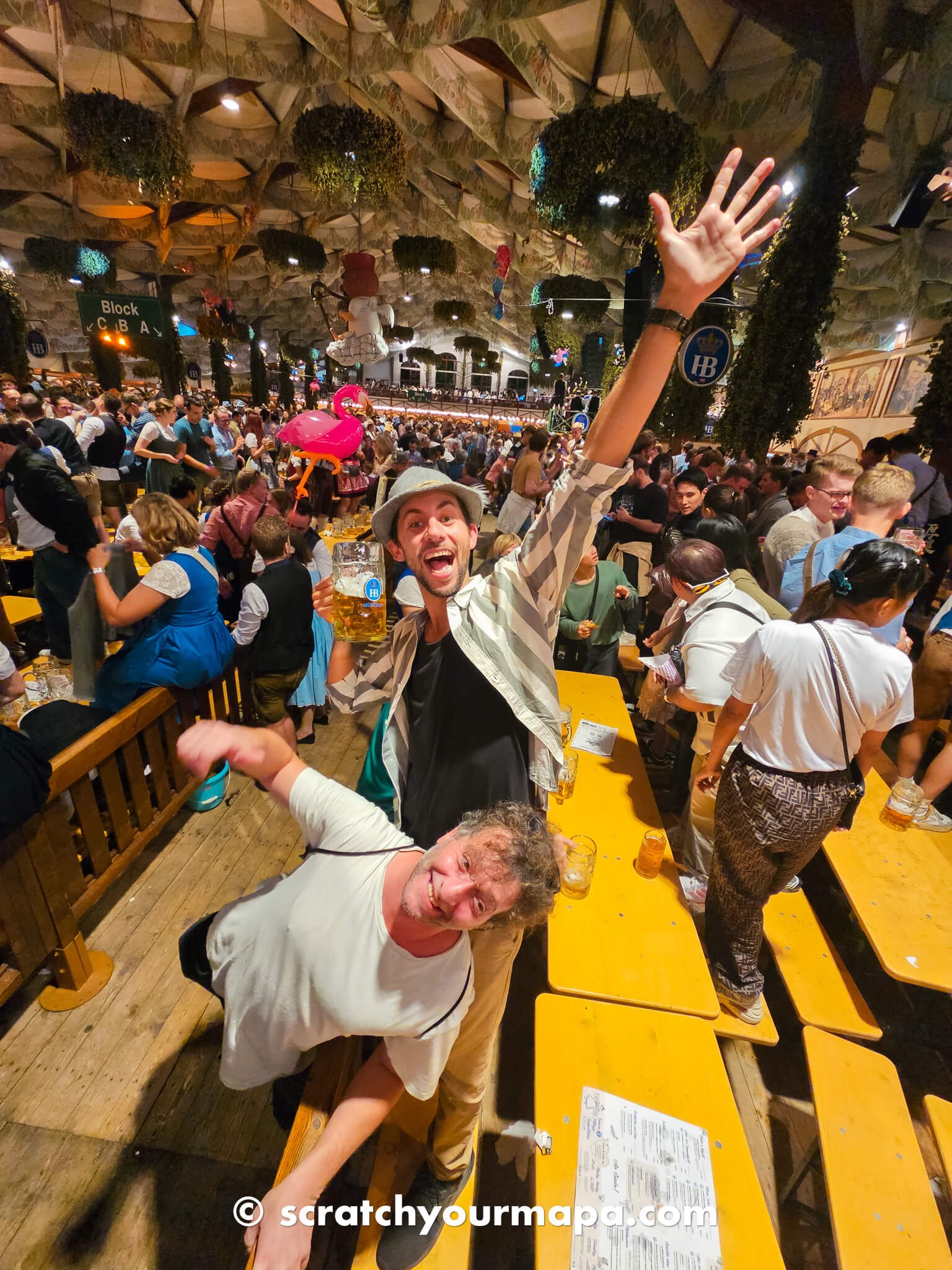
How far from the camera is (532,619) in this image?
4.18 ft

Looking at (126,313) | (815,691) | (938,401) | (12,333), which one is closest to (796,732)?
(815,691)

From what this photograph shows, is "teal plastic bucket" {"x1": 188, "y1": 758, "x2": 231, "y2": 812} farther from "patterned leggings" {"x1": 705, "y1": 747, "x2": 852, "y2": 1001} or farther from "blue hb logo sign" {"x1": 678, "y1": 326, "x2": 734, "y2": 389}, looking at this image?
"blue hb logo sign" {"x1": 678, "y1": 326, "x2": 734, "y2": 389}

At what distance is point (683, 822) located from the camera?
8.41ft

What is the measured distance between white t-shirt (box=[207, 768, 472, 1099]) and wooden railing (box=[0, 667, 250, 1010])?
996mm

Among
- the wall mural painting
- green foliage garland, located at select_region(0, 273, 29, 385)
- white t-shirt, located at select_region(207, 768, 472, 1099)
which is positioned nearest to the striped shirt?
white t-shirt, located at select_region(207, 768, 472, 1099)

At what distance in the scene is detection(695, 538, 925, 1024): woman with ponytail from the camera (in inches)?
62.1

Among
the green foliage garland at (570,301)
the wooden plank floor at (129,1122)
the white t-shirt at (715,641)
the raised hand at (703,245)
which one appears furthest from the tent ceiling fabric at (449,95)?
the wooden plank floor at (129,1122)

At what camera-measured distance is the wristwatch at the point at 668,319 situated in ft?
3.49

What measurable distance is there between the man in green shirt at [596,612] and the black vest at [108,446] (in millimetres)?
5658

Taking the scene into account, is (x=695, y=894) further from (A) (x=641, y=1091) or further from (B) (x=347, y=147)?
(B) (x=347, y=147)

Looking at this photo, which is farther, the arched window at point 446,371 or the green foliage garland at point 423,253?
the arched window at point 446,371

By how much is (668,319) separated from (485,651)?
2.64 feet

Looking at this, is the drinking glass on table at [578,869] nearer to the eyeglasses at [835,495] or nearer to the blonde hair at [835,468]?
the eyeglasses at [835,495]

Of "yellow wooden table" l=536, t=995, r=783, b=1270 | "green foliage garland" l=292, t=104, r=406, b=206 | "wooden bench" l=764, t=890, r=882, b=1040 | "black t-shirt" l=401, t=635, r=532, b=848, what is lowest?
"wooden bench" l=764, t=890, r=882, b=1040
